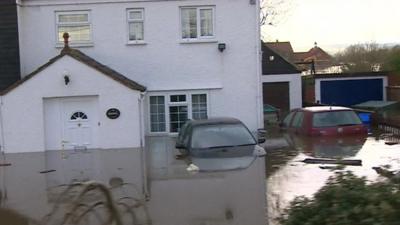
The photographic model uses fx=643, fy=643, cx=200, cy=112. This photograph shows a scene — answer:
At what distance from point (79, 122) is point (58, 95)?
1223 mm

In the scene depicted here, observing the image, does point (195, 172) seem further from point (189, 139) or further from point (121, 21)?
point (121, 21)

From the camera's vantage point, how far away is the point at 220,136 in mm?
16938

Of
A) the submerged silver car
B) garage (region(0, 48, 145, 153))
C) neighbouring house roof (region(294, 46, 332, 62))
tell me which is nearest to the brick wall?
garage (region(0, 48, 145, 153))

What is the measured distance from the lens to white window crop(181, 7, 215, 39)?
82.0 feet

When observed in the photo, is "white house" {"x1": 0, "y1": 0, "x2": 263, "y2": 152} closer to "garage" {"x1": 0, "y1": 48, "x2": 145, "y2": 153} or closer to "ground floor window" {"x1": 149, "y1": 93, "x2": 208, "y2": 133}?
"ground floor window" {"x1": 149, "y1": 93, "x2": 208, "y2": 133}

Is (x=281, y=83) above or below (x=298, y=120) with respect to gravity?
above

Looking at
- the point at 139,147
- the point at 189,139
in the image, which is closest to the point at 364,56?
the point at 139,147

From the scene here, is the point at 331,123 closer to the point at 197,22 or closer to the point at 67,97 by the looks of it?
the point at 197,22

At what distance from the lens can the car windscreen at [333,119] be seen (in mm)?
22203

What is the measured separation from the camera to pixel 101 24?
2491 cm

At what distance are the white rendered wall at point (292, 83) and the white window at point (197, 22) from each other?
45.3 feet

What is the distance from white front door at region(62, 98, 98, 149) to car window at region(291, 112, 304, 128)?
291 inches

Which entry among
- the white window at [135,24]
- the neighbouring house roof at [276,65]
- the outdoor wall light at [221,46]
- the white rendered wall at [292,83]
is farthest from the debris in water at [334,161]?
the neighbouring house roof at [276,65]

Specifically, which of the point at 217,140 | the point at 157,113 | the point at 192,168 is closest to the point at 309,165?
the point at 217,140
